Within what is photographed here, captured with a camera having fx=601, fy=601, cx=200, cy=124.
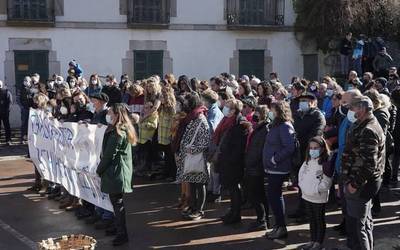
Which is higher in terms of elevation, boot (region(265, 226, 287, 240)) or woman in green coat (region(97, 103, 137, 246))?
woman in green coat (region(97, 103, 137, 246))

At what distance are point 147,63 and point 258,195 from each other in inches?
512

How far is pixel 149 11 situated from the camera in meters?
20.3

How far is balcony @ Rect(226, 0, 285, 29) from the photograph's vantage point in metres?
21.3

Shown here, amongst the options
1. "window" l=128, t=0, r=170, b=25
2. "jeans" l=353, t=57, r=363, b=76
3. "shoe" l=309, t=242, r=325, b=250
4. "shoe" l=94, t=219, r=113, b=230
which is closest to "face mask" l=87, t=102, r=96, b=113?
"shoe" l=94, t=219, r=113, b=230

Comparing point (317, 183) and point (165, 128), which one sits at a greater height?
point (165, 128)

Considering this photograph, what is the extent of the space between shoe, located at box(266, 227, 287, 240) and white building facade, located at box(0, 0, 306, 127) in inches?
508

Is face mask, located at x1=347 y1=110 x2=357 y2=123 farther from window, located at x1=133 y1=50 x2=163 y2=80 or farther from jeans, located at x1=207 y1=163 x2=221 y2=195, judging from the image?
window, located at x1=133 y1=50 x2=163 y2=80

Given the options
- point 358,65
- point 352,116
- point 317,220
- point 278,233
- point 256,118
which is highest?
point 358,65

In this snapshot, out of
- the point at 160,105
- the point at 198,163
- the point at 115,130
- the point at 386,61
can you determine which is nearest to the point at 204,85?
the point at 160,105

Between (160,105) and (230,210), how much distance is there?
10.1 feet

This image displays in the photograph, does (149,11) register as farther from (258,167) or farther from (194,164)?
(258,167)

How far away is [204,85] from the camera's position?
12.3 metres

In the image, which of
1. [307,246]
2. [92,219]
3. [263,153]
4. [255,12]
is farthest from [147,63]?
[307,246]

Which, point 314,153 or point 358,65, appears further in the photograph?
point 358,65
